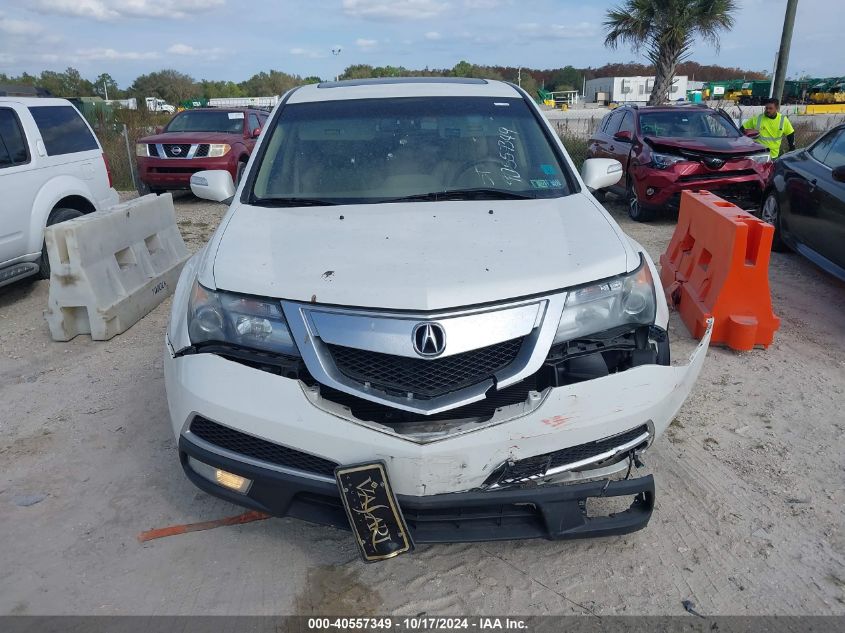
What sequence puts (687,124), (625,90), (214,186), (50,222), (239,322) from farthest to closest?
(625,90) < (687,124) < (50,222) < (214,186) < (239,322)

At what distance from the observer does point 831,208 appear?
5.96 meters

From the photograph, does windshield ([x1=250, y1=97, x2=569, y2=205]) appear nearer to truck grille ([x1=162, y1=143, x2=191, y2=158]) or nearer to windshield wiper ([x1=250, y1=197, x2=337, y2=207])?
windshield wiper ([x1=250, y1=197, x2=337, y2=207])

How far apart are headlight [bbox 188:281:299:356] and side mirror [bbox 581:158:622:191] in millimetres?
2256

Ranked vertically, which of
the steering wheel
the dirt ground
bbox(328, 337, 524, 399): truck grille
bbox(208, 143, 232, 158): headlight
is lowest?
the dirt ground

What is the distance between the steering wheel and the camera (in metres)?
3.61

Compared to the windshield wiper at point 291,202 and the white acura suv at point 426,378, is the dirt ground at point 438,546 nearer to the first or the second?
the white acura suv at point 426,378

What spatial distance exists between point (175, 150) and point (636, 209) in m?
7.98

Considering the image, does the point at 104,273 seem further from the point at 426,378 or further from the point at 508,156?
the point at 426,378

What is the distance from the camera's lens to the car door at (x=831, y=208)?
5.79 m

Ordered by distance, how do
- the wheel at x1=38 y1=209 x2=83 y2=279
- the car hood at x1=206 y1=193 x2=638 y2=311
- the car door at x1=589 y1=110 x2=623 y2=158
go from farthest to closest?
the car door at x1=589 y1=110 x2=623 y2=158 < the wheel at x1=38 y1=209 x2=83 y2=279 < the car hood at x1=206 y1=193 x2=638 y2=311

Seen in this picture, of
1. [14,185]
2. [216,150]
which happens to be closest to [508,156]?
[14,185]

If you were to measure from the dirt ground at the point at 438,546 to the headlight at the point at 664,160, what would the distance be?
5.64m

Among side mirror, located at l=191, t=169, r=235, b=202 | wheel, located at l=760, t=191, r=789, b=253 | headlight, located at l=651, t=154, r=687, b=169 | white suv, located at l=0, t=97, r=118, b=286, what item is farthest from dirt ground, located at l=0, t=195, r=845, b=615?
headlight, located at l=651, t=154, r=687, b=169

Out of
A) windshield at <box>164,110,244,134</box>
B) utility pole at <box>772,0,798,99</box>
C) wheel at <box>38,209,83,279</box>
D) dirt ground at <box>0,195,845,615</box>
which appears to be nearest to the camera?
dirt ground at <box>0,195,845,615</box>
